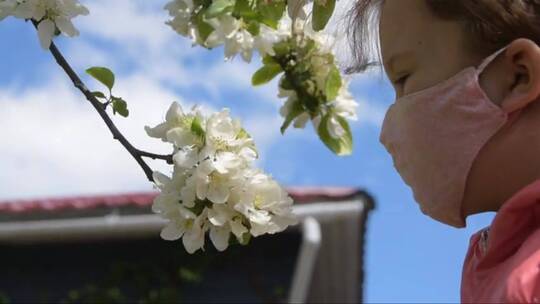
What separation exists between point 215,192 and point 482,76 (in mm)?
580

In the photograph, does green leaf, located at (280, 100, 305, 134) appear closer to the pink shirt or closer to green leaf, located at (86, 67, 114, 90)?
green leaf, located at (86, 67, 114, 90)

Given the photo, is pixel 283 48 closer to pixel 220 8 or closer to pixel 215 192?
pixel 220 8

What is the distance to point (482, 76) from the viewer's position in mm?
1313

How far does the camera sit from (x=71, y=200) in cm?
527

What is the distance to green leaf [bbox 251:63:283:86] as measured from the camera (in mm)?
2413

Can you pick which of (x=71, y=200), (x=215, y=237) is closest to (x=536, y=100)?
(x=215, y=237)

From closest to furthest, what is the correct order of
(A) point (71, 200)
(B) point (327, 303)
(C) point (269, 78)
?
(C) point (269, 78) < (A) point (71, 200) < (B) point (327, 303)

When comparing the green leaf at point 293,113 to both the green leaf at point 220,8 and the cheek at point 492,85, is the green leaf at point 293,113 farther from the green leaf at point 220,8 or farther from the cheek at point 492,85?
the cheek at point 492,85

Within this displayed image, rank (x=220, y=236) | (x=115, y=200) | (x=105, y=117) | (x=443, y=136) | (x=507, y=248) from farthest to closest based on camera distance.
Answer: (x=115, y=200) < (x=105, y=117) < (x=220, y=236) < (x=443, y=136) < (x=507, y=248)

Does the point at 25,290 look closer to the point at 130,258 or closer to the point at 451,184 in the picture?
the point at 130,258

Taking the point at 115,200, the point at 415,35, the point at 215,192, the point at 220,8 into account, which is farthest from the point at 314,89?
the point at 115,200

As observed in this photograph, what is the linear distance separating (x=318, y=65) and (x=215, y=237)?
0.81m

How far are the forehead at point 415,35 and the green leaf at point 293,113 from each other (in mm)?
982

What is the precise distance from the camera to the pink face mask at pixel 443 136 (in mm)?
1290
